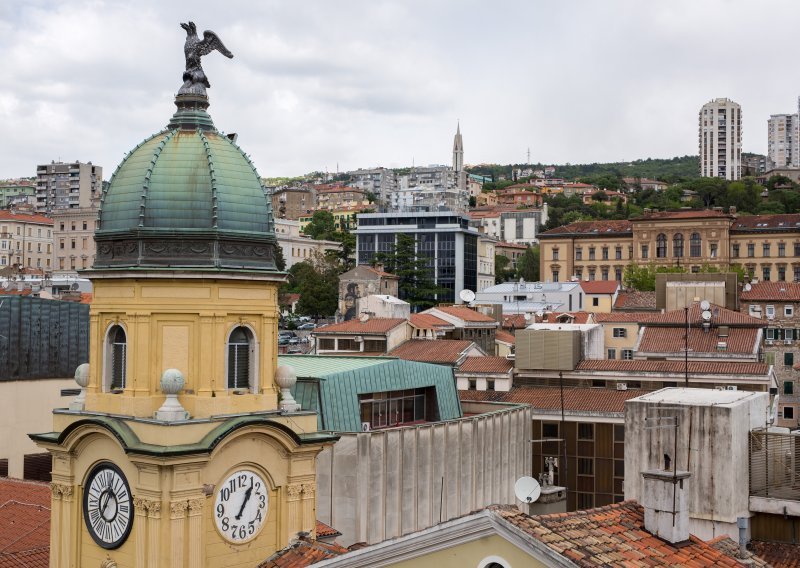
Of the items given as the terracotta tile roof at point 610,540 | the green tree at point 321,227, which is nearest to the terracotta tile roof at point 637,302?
the terracotta tile roof at point 610,540

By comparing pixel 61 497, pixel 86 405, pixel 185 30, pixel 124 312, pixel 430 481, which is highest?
pixel 185 30

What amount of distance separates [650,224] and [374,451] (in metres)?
106

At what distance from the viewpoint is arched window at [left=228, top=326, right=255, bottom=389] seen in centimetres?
2089

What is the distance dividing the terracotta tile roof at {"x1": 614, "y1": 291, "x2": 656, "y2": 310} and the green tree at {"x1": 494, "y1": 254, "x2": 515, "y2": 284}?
6722 centimetres

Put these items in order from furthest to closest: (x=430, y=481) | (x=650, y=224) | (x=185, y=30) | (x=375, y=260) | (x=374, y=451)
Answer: (x=650, y=224) → (x=375, y=260) → (x=430, y=481) → (x=374, y=451) → (x=185, y=30)

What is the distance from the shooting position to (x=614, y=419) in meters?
51.4

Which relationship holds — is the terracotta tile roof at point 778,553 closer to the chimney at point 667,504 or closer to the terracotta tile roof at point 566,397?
the chimney at point 667,504

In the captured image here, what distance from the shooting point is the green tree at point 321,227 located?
590 ft

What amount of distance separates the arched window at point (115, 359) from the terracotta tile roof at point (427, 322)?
51.3m

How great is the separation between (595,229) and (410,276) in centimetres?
3198

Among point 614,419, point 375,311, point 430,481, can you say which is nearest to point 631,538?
point 430,481

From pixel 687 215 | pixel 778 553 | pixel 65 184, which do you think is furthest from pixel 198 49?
pixel 65 184

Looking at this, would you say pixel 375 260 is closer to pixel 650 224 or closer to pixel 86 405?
pixel 650 224

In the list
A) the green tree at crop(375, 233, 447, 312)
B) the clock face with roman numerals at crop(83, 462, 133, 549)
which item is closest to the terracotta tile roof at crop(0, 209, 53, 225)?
the green tree at crop(375, 233, 447, 312)
